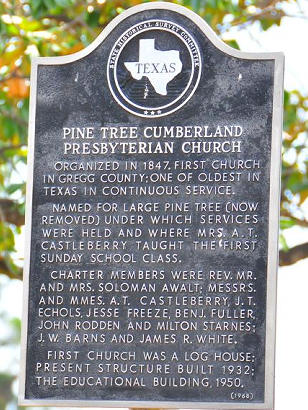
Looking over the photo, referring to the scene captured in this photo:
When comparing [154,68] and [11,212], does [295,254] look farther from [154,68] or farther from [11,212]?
[154,68]

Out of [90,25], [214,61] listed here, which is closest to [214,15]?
[90,25]

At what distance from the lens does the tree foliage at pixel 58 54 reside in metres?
11.3

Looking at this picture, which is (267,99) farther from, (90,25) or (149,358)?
(90,25)

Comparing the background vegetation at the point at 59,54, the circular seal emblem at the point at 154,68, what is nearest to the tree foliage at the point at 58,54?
the background vegetation at the point at 59,54

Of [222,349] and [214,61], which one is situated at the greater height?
[214,61]

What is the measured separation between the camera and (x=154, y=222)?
755 centimetres

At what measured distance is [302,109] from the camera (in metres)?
12.3

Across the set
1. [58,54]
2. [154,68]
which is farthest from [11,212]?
[154,68]

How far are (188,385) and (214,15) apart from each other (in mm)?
5215

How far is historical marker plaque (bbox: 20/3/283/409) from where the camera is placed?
290 inches

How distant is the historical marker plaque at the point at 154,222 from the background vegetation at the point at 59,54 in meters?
3.30

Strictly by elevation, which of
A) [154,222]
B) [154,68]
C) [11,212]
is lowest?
[154,222]

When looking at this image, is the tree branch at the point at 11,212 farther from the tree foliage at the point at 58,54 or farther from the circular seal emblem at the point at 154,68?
the circular seal emblem at the point at 154,68

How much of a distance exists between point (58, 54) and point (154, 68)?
3784 mm
